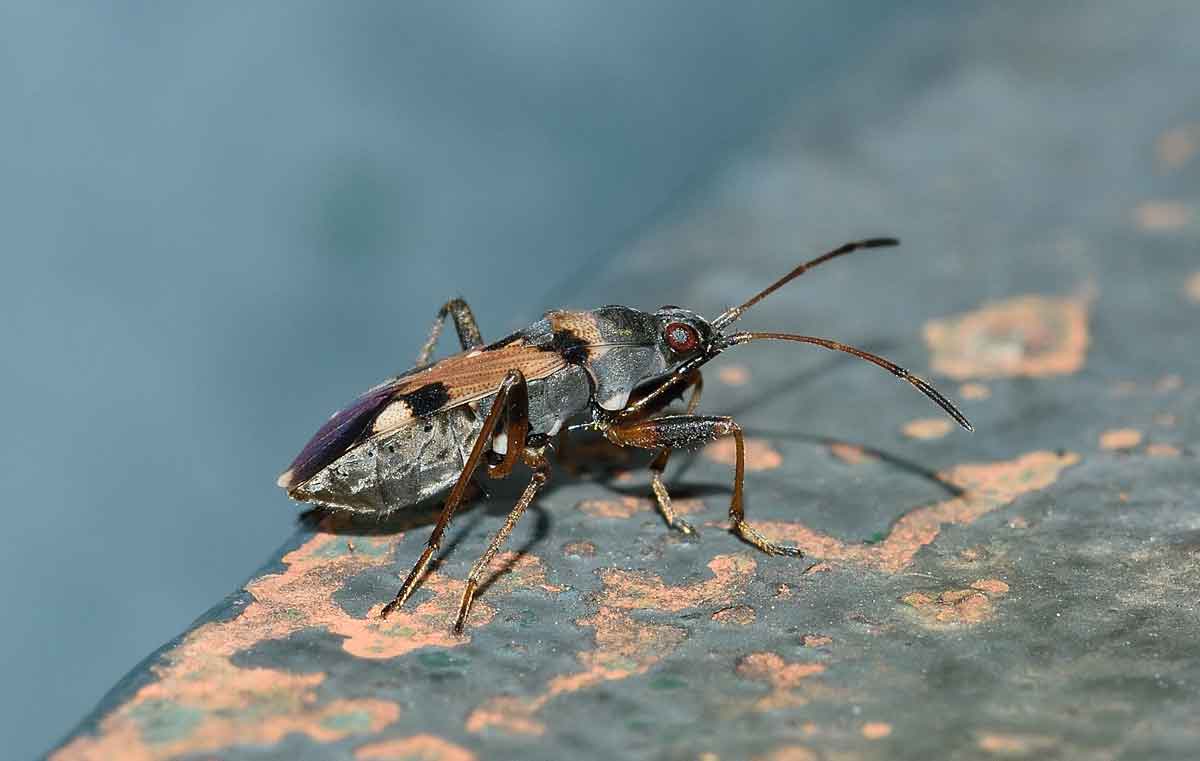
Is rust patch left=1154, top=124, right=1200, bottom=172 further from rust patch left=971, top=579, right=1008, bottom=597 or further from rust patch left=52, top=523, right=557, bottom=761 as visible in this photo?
rust patch left=52, top=523, right=557, bottom=761

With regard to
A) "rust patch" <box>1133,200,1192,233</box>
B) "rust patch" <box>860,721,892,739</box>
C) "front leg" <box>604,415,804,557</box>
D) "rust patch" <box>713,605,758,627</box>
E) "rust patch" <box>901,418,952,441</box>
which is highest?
"rust patch" <box>1133,200,1192,233</box>

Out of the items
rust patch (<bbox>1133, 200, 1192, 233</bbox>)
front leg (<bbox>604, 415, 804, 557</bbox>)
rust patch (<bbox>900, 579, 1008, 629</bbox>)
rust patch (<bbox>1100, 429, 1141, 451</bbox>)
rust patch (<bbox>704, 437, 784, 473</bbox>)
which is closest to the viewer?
rust patch (<bbox>900, 579, 1008, 629</bbox>)

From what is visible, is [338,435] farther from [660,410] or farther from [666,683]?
[666,683]

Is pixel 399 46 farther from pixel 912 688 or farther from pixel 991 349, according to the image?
pixel 912 688

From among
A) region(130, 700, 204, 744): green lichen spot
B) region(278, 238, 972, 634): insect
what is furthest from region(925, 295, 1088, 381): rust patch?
region(130, 700, 204, 744): green lichen spot

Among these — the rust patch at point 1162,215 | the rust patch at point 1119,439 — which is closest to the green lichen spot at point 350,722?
the rust patch at point 1119,439

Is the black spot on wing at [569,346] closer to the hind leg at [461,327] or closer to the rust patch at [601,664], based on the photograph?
the hind leg at [461,327]
